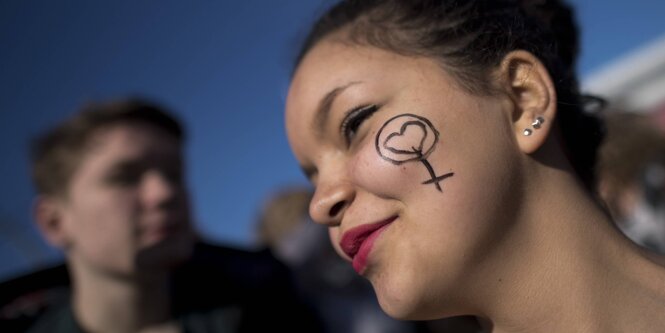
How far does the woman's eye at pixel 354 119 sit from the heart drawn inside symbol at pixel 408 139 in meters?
0.09

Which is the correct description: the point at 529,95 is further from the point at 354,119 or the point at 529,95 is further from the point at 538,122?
the point at 354,119

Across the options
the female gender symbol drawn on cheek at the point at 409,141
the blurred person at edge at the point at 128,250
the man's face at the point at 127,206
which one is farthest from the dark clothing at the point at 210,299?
the female gender symbol drawn on cheek at the point at 409,141

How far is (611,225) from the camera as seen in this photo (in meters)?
1.53

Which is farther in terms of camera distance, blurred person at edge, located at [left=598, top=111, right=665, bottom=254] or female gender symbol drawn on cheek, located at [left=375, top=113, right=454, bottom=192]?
blurred person at edge, located at [left=598, top=111, right=665, bottom=254]

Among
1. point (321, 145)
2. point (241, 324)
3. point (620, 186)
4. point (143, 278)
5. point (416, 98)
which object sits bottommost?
point (241, 324)

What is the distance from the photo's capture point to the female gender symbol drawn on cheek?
1.39m

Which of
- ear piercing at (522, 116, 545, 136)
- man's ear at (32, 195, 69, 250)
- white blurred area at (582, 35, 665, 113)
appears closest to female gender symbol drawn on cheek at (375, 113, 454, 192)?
ear piercing at (522, 116, 545, 136)

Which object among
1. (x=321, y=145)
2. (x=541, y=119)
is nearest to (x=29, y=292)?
(x=321, y=145)

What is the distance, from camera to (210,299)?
2.75m

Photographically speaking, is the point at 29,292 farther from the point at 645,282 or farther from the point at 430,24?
the point at 645,282

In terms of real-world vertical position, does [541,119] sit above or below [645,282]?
above

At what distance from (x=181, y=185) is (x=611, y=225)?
1940 mm

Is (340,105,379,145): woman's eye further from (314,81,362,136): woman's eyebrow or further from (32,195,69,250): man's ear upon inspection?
(32,195,69,250): man's ear

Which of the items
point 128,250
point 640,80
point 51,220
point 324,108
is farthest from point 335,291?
point 640,80
